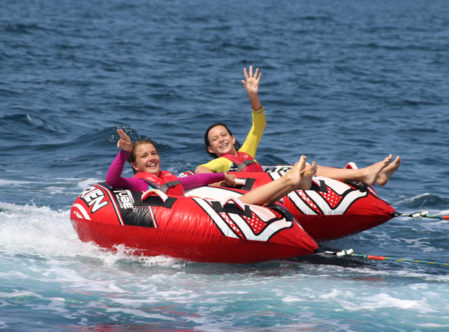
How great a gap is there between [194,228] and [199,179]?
1.12m

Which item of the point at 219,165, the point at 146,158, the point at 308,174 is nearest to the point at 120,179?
the point at 146,158

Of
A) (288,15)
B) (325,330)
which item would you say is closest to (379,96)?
(325,330)

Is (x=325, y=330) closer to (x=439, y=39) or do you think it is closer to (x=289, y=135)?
(x=289, y=135)

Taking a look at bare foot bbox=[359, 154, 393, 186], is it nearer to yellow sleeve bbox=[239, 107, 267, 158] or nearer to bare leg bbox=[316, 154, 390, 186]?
bare leg bbox=[316, 154, 390, 186]

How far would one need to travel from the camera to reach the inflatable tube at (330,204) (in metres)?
7.33

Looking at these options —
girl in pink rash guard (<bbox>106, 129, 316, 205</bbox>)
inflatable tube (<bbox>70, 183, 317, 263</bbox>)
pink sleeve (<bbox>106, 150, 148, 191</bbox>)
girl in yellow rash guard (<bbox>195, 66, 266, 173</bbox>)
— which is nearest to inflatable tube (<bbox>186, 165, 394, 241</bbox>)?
girl in pink rash guard (<bbox>106, 129, 316, 205</bbox>)

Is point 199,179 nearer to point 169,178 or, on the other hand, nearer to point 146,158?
point 169,178

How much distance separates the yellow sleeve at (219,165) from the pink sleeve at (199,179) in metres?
0.43

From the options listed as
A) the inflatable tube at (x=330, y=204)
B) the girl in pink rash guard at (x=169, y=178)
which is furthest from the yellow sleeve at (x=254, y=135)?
the girl in pink rash guard at (x=169, y=178)

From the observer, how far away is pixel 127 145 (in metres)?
6.53

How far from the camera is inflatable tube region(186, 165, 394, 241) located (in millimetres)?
7332

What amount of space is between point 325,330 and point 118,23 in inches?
1098

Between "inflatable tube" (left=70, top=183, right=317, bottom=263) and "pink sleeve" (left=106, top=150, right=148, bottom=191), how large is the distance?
0.13 metres

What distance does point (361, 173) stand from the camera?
24.4 ft
